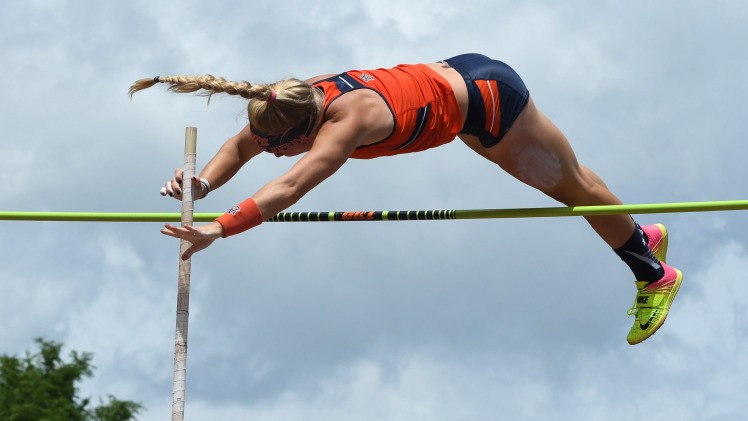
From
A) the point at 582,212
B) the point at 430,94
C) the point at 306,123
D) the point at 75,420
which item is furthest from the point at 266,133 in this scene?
the point at 75,420

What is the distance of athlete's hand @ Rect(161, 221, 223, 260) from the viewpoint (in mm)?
6910

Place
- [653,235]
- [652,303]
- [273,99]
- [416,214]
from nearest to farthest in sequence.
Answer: [273,99], [416,214], [652,303], [653,235]

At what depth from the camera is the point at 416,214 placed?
834 cm

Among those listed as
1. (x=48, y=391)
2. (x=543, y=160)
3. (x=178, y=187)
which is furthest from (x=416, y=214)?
(x=48, y=391)

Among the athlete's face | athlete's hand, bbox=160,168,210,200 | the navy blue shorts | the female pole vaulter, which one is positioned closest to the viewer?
the female pole vaulter

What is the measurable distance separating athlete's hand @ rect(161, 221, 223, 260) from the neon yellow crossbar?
1445mm

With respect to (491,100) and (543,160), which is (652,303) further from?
(491,100)

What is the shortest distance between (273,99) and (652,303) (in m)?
2.93

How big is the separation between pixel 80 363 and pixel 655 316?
31053 millimetres

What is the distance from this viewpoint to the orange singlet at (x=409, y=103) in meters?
7.43

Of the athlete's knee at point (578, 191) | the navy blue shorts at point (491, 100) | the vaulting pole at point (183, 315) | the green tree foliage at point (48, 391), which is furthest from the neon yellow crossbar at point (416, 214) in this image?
the green tree foliage at point (48, 391)

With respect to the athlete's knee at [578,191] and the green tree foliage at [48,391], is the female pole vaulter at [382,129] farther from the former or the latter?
the green tree foliage at [48,391]

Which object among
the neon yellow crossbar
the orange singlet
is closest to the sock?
the neon yellow crossbar

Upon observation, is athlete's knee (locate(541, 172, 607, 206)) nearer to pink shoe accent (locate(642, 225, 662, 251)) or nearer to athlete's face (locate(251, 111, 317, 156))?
pink shoe accent (locate(642, 225, 662, 251))
